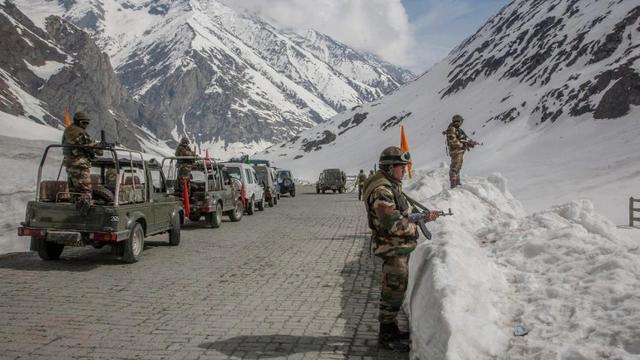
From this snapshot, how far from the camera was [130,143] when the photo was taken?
19350 cm

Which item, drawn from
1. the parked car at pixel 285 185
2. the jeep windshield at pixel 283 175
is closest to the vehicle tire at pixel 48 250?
the parked car at pixel 285 185

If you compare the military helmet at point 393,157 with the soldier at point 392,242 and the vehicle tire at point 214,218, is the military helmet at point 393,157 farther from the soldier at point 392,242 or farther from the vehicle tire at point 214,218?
the vehicle tire at point 214,218

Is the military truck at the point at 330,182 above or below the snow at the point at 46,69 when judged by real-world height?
below

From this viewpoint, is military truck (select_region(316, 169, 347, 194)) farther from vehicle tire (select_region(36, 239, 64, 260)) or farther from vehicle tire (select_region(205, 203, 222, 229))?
vehicle tire (select_region(36, 239, 64, 260))

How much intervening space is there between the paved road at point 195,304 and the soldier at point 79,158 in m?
1.39

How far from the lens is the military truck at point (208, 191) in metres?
16.4

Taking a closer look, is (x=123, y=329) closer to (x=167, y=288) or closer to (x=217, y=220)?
(x=167, y=288)

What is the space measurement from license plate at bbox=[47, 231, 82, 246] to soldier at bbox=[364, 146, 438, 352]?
6137 millimetres

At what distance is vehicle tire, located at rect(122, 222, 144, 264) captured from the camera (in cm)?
1039

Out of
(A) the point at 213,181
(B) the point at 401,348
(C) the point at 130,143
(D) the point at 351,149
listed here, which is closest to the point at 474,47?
(D) the point at 351,149

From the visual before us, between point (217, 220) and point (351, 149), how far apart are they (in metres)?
128

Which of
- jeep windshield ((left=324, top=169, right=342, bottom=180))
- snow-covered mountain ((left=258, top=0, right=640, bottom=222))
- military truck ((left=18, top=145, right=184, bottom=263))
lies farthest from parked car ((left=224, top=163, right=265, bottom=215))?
jeep windshield ((left=324, top=169, right=342, bottom=180))

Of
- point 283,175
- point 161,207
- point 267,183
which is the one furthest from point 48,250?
point 283,175

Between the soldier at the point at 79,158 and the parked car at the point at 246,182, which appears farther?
the parked car at the point at 246,182
